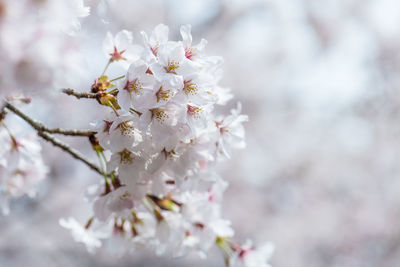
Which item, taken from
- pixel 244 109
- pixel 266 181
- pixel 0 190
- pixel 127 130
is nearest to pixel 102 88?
pixel 127 130

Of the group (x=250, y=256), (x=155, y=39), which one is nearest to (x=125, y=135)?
(x=155, y=39)

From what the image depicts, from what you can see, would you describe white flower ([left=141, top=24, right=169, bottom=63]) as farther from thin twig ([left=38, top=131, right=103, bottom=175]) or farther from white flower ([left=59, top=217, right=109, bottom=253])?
white flower ([left=59, top=217, right=109, bottom=253])

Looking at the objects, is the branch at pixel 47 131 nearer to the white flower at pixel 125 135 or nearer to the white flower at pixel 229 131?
the white flower at pixel 125 135

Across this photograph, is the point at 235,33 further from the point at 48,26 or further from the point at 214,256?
the point at 48,26

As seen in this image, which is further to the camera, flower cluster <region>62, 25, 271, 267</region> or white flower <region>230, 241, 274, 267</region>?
white flower <region>230, 241, 274, 267</region>

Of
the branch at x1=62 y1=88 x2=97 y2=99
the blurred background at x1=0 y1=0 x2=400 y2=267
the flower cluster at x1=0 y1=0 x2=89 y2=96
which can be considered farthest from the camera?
the blurred background at x1=0 y1=0 x2=400 y2=267

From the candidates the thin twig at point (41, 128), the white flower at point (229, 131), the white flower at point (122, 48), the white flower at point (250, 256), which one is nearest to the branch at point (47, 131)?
the thin twig at point (41, 128)

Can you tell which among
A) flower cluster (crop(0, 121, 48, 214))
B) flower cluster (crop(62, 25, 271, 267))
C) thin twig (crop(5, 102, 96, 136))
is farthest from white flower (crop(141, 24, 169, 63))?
flower cluster (crop(0, 121, 48, 214))
